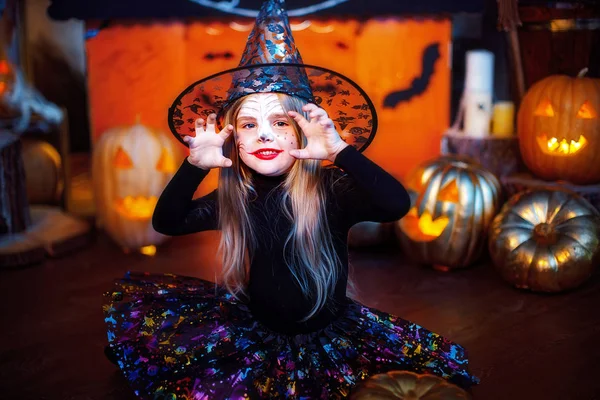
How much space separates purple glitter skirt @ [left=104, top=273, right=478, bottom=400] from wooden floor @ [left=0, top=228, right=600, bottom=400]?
8.7 inches

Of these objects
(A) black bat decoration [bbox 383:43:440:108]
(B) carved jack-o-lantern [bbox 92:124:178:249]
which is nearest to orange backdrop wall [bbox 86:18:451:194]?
(A) black bat decoration [bbox 383:43:440:108]

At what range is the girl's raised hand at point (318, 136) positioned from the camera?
5.90ft

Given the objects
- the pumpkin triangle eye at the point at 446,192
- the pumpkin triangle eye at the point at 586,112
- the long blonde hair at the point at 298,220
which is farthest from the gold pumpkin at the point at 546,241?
the long blonde hair at the point at 298,220

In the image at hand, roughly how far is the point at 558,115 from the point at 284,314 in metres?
2.08

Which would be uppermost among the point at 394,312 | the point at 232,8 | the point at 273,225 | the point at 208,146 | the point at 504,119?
the point at 232,8

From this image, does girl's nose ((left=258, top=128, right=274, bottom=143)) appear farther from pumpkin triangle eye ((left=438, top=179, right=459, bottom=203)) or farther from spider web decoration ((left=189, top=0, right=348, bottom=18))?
spider web decoration ((left=189, top=0, right=348, bottom=18))

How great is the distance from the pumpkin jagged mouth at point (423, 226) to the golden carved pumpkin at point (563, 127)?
0.68 metres

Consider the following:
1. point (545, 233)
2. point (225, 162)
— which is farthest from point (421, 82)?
point (225, 162)

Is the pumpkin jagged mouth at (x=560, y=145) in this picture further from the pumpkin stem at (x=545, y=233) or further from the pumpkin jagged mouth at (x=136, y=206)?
the pumpkin jagged mouth at (x=136, y=206)

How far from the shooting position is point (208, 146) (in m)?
1.89

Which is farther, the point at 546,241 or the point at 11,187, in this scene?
the point at 11,187

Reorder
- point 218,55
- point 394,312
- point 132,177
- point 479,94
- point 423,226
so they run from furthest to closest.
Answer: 1. point 218,55
2. point 479,94
3. point 132,177
4. point 423,226
5. point 394,312

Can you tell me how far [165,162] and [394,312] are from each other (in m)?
1.63

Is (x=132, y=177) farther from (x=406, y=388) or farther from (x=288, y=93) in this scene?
(x=406, y=388)
